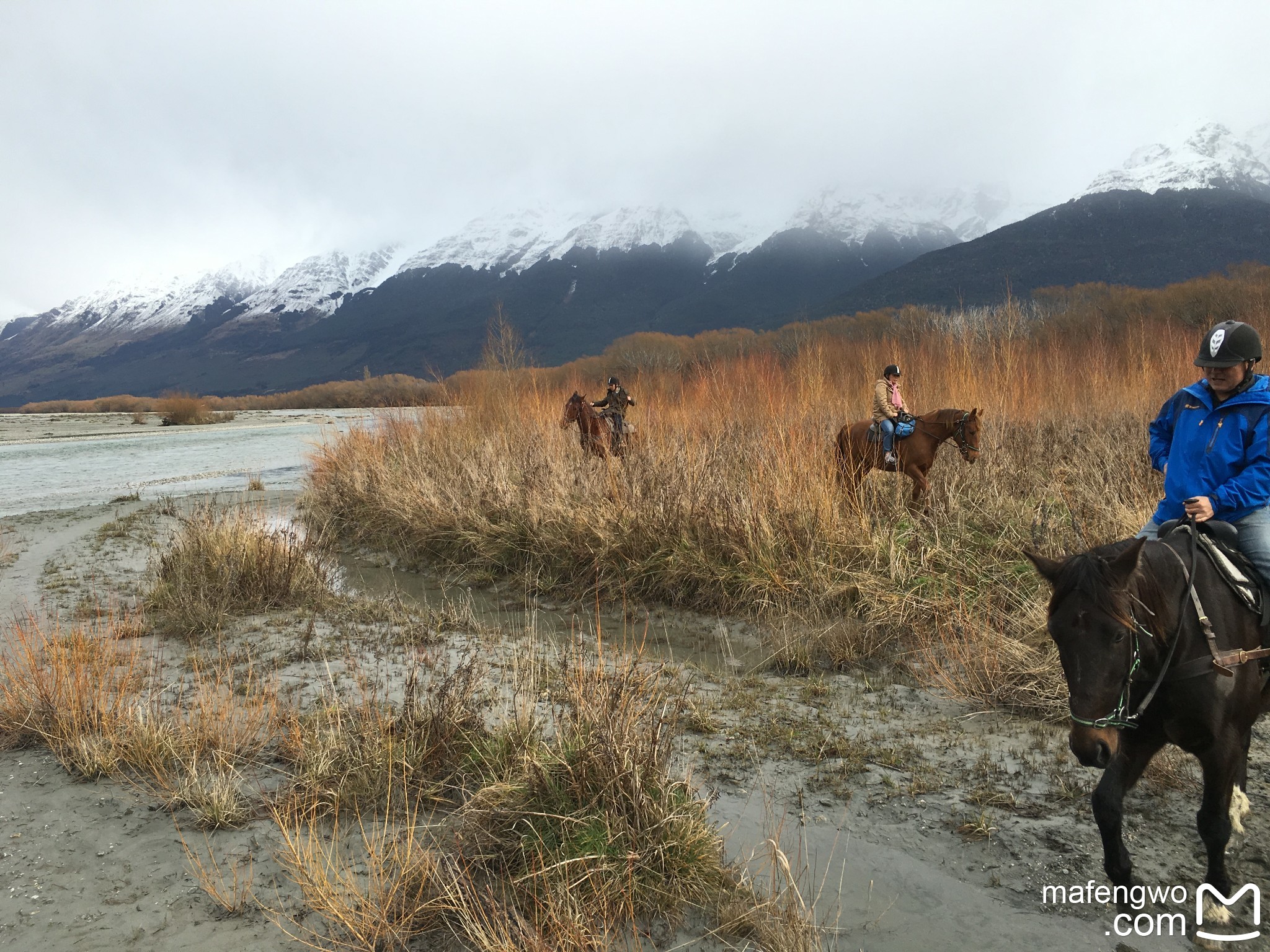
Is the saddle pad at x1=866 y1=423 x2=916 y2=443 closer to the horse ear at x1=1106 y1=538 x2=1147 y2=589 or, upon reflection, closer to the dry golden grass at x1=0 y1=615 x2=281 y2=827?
the horse ear at x1=1106 y1=538 x2=1147 y2=589

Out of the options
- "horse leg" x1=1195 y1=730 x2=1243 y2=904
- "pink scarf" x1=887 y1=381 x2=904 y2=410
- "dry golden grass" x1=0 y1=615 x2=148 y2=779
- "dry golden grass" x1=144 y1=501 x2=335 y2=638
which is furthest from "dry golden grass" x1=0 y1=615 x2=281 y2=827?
"pink scarf" x1=887 y1=381 x2=904 y2=410

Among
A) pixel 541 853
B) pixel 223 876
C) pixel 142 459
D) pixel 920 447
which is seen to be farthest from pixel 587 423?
pixel 142 459

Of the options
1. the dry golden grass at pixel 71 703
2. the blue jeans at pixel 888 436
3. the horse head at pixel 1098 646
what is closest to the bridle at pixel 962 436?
the blue jeans at pixel 888 436

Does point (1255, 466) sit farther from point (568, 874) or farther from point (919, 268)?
point (919, 268)

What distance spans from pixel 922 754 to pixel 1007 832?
65 cm

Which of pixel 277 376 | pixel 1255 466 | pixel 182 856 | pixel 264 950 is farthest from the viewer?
pixel 277 376

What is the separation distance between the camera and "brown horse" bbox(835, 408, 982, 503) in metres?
7.30

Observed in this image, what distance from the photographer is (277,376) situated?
175m

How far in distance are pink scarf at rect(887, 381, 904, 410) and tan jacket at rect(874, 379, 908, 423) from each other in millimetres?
36

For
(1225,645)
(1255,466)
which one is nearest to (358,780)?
(1225,645)

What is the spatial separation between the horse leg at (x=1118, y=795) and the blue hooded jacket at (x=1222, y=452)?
0.97 m

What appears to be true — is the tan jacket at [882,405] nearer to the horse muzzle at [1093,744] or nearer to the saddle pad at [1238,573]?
the saddle pad at [1238,573]

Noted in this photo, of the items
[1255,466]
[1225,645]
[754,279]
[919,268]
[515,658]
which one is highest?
[754,279]

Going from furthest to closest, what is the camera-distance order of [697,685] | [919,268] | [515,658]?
[919,268]
[697,685]
[515,658]
